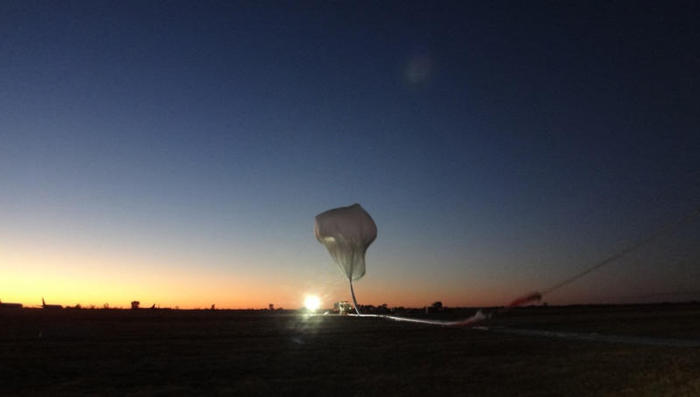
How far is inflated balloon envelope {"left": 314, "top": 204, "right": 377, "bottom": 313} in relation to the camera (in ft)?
176

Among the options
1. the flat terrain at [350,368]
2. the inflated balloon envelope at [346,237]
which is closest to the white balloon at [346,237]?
the inflated balloon envelope at [346,237]

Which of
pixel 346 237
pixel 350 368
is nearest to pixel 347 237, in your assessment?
pixel 346 237

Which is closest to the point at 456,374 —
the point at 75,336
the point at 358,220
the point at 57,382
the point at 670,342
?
the point at 57,382

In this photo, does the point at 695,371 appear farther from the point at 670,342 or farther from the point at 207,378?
the point at 207,378

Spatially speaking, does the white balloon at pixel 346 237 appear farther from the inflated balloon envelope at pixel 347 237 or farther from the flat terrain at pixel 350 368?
the flat terrain at pixel 350 368

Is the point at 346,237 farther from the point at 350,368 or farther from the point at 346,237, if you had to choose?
the point at 350,368

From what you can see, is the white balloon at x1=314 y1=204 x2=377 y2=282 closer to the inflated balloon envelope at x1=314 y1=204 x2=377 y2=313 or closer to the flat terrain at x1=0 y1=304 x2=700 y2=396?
the inflated balloon envelope at x1=314 y1=204 x2=377 y2=313

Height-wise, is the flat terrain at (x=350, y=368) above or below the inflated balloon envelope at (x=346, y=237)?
below

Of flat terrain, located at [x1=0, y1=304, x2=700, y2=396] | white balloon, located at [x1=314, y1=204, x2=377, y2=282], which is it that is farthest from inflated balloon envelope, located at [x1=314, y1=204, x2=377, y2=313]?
flat terrain, located at [x1=0, y1=304, x2=700, y2=396]

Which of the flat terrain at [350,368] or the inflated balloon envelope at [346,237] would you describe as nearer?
the flat terrain at [350,368]

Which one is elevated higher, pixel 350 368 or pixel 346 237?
pixel 346 237

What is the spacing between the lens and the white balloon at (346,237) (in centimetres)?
5375

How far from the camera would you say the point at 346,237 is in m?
53.7

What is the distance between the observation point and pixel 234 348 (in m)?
21.9
